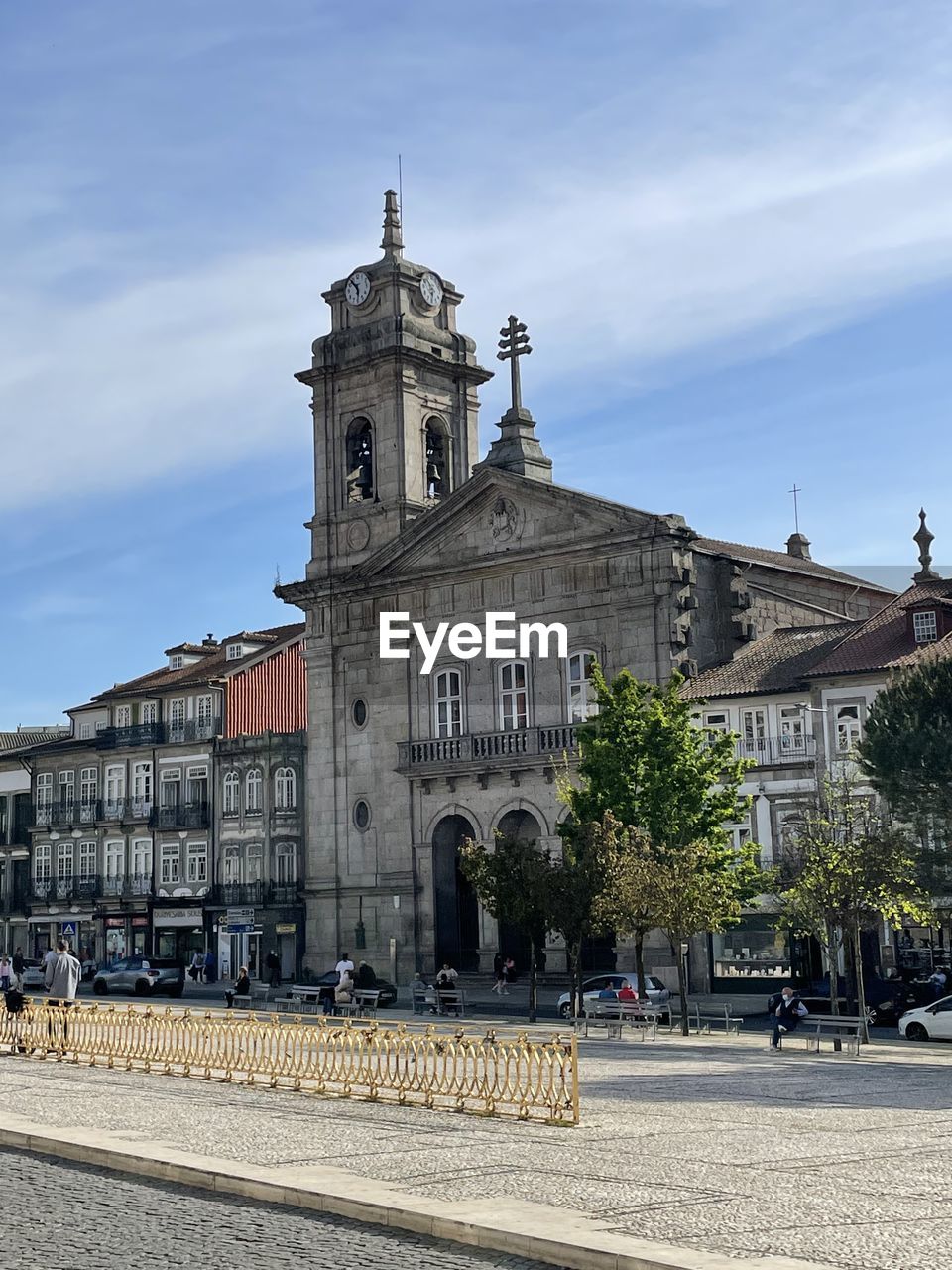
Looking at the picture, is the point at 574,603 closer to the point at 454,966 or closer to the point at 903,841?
the point at 454,966

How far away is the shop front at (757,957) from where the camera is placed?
46750 millimetres

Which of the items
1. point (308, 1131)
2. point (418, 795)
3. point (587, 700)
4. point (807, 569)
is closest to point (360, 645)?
point (418, 795)

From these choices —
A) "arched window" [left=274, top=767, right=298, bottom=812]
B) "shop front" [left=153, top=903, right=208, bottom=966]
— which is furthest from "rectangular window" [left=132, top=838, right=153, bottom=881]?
"arched window" [left=274, top=767, right=298, bottom=812]

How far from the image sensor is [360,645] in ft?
191

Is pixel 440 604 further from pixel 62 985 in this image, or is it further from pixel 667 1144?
pixel 667 1144

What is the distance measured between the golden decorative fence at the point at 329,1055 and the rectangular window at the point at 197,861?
117ft

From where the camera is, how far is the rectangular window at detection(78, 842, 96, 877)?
6919 cm

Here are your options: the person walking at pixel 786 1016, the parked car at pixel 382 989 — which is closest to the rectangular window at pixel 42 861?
the parked car at pixel 382 989

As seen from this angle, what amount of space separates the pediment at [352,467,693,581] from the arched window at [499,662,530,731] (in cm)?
352

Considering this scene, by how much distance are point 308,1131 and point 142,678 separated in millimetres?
56239

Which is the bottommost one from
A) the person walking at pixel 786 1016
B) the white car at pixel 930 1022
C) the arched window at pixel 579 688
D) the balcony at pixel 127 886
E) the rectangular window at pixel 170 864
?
the white car at pixel 930 1022

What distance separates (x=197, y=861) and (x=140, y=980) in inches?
480

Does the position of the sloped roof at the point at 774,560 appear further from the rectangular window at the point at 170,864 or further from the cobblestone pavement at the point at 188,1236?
the cobblestone pavement at the point at 188,1236

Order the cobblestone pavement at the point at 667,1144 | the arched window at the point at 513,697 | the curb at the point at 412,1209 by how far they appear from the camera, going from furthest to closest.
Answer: the arched window at the point at 513,697 < the cobblestone pavement at the point at 667,1144 < the curb at the point at 412,1209
